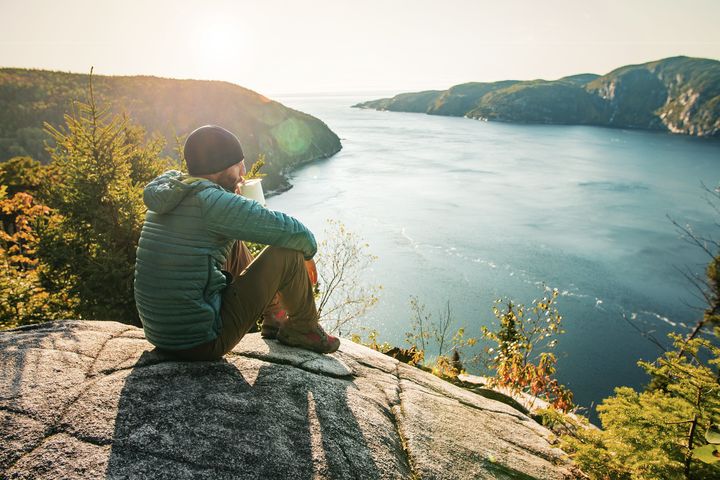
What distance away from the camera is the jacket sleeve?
2648 mm

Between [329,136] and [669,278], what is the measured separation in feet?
278

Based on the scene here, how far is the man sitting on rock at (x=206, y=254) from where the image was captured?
2674 mm

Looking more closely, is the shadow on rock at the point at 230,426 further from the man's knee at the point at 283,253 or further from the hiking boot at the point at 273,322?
the man's knee at the point at 283,253

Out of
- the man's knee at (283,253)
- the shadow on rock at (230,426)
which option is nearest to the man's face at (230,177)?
the man's knee at (283,253)

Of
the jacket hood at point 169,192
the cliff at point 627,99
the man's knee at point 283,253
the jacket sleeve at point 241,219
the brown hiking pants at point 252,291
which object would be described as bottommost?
the brown hiking pants at point 252,291

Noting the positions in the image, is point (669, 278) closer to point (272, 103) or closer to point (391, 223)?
point (391, 223)

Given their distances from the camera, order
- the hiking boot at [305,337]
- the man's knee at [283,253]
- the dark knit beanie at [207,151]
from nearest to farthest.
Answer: the dark knit beanie at [207,151] < the man's knee at [283,253] < the hiking boot at [305,337]

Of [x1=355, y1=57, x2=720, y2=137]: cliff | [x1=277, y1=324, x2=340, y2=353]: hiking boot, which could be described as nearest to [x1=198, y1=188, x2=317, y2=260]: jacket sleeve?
[x1=277, y1=324, x2=340, y2=353]: hiking boot

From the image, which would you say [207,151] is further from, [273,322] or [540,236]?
[540,236]

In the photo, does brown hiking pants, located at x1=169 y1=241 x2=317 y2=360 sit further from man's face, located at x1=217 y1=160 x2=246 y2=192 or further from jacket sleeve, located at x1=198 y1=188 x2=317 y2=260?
man's face, located at x1=217 y1=160 x2=246 y2=192

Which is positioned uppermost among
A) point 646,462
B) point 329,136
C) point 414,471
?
point 329,136

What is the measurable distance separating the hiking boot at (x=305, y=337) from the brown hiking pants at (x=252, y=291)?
0.59 m

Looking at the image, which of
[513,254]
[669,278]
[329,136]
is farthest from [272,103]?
[669,278]

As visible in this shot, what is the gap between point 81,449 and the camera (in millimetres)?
2135
